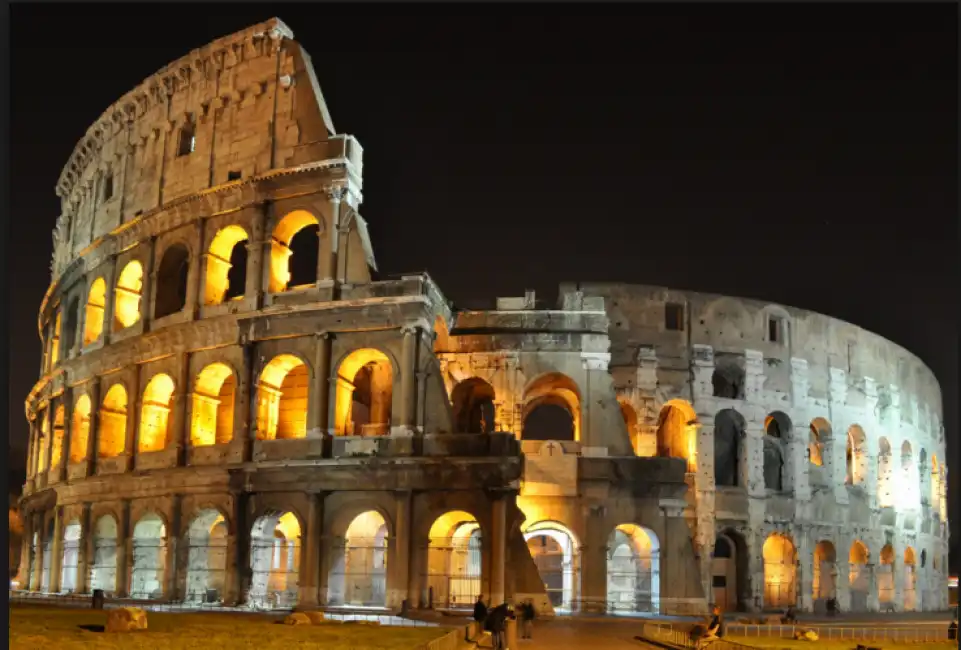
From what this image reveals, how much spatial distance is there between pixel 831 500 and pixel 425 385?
17.5 meters

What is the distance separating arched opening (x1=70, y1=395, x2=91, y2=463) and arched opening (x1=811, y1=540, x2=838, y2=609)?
2437 centimetres

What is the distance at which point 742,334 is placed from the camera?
36.7 metres

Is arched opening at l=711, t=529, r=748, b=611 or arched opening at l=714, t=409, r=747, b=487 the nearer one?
arched opening at l=711, t=529, r=748, b=611

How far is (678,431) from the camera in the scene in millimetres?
36750

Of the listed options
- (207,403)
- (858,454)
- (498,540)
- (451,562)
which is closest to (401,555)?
(498,540)

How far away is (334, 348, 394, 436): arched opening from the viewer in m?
28.8

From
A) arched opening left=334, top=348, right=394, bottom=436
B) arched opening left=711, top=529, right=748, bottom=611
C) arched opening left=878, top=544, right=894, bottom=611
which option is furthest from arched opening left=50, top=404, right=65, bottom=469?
arched opening left=878, top=544, right=894, bottom=611

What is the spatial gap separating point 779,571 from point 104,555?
21780mm

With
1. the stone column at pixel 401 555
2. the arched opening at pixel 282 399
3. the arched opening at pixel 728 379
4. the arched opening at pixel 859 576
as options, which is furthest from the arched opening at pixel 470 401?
the arched opening at pixel 859 576

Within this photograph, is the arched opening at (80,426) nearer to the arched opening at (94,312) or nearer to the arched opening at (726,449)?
the arched opening at (94,312)

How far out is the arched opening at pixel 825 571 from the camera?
123ft

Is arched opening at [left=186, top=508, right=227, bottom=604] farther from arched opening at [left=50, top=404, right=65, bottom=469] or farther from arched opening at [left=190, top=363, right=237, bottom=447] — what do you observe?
arched opening at [left=50, top=404, right=65, bottom=469]

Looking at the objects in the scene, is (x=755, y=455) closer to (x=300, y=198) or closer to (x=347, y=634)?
(x=300, y=198)

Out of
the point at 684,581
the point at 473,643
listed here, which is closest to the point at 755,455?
the point at 684,581
